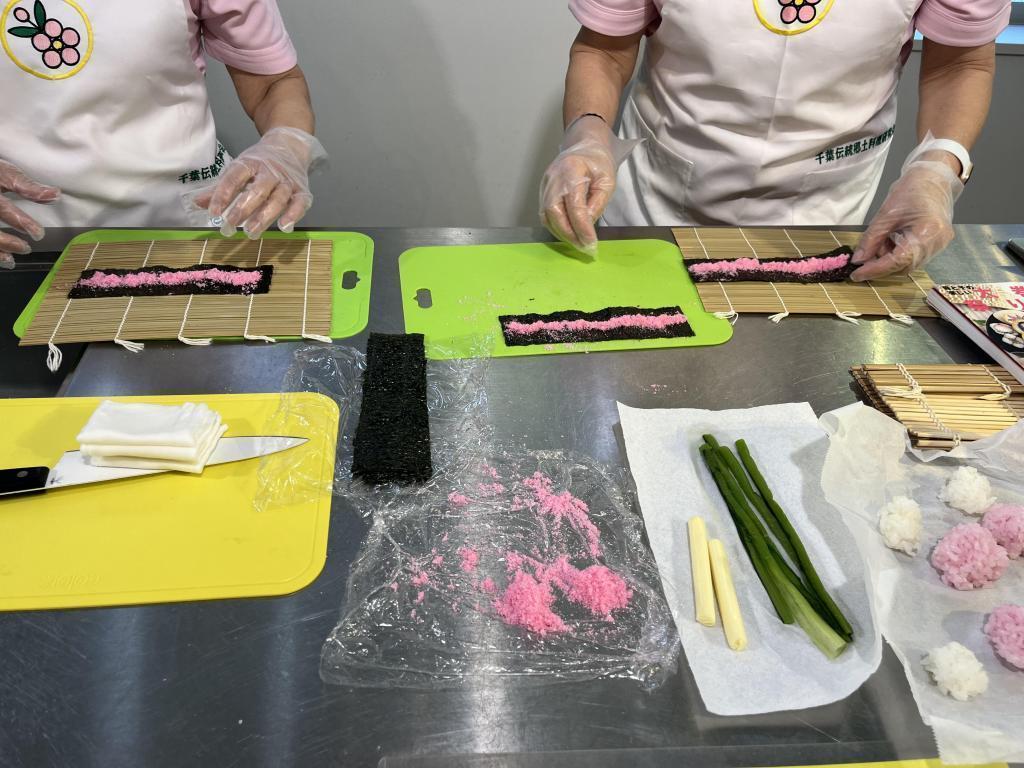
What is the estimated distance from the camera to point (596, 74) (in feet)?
5.88

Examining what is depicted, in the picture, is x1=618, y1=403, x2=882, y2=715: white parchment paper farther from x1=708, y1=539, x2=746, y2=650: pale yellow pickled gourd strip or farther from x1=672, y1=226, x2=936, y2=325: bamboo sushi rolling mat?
x1=672, y1=226, x2=936, y2=325: bamboo sushi rolling mat

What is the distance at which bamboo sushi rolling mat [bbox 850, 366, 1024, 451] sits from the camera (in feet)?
3.71

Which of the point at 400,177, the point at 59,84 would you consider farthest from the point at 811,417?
the point at 400,177

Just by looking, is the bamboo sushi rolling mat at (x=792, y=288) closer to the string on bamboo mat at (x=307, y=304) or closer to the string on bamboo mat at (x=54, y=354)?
the string on bamboo mat at (x=307, y=304)

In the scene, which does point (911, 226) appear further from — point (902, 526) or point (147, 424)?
point (147, 424)

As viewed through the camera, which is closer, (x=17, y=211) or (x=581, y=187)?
(x=17, y=211)

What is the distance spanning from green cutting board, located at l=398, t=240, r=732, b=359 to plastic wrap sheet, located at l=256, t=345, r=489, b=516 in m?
0.09

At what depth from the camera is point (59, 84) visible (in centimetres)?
145

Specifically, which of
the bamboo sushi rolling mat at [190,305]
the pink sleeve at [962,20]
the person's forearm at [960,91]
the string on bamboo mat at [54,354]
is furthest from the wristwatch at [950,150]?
the string on bamboo mat at [54,354]

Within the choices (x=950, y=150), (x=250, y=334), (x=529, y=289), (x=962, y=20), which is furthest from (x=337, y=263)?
(x=962, y=20)

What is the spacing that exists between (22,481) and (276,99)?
3.71 ft

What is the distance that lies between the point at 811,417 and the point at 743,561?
1.09ft

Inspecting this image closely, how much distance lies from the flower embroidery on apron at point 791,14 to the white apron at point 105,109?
4.05 ft

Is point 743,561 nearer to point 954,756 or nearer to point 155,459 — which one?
point 954,756
